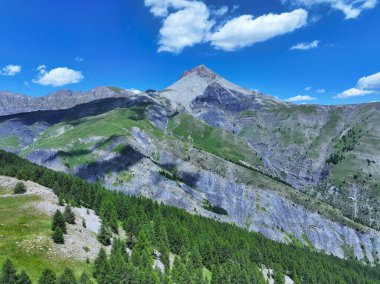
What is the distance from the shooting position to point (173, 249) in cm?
11619

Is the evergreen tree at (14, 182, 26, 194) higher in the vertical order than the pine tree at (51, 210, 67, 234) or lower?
higher

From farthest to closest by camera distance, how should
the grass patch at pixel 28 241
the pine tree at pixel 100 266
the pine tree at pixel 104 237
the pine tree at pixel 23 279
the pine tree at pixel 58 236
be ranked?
the pine tree at pixel 104 237 < the pine tree at pixel 58 236 < the pine tree at pixel 100 266 < the grass patch at pixel 28 241 < the pine tree at pixel 23 279

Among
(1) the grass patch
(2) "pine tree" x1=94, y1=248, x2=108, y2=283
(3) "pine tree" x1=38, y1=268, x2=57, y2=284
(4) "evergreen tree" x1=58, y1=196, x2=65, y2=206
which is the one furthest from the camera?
(4) "evergreen tree" x1=58, y1=196, x2=65, y2=206

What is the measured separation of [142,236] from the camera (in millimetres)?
99625

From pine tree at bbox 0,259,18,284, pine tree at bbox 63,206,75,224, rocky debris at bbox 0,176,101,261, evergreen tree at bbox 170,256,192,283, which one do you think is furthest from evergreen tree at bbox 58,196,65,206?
pine tree at bbox 0,259,18,284

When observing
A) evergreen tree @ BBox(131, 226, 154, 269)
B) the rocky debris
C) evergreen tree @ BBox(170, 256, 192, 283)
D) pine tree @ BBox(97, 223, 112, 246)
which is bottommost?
evergreen tree @ BBox(170, 256, 192, 283)

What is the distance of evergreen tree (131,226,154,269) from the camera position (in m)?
85.3

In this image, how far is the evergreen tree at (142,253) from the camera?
280 feet

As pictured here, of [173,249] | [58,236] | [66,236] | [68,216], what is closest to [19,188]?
[68,216]

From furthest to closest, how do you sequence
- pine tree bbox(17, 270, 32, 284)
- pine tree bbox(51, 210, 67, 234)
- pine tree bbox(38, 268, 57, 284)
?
pine tree bbox(51, 210, 67, 234), pine tree bbox(38, 268, 57, 284), pine tree bbox(17, 270, 32, 284)

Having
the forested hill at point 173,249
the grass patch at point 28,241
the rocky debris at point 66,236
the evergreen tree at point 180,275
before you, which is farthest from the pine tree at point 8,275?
the evergreen tree at point 180,275

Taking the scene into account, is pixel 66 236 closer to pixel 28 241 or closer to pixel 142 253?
pixel 28 241

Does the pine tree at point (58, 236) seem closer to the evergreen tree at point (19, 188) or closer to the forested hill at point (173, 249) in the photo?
the forested hill at point (173, 249)

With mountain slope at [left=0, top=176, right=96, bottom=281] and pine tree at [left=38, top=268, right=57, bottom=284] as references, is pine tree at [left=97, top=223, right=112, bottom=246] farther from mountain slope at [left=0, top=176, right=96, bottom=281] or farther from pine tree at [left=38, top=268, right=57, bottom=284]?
pine tree at [left=38, top=268, right=57, bottom=284]
